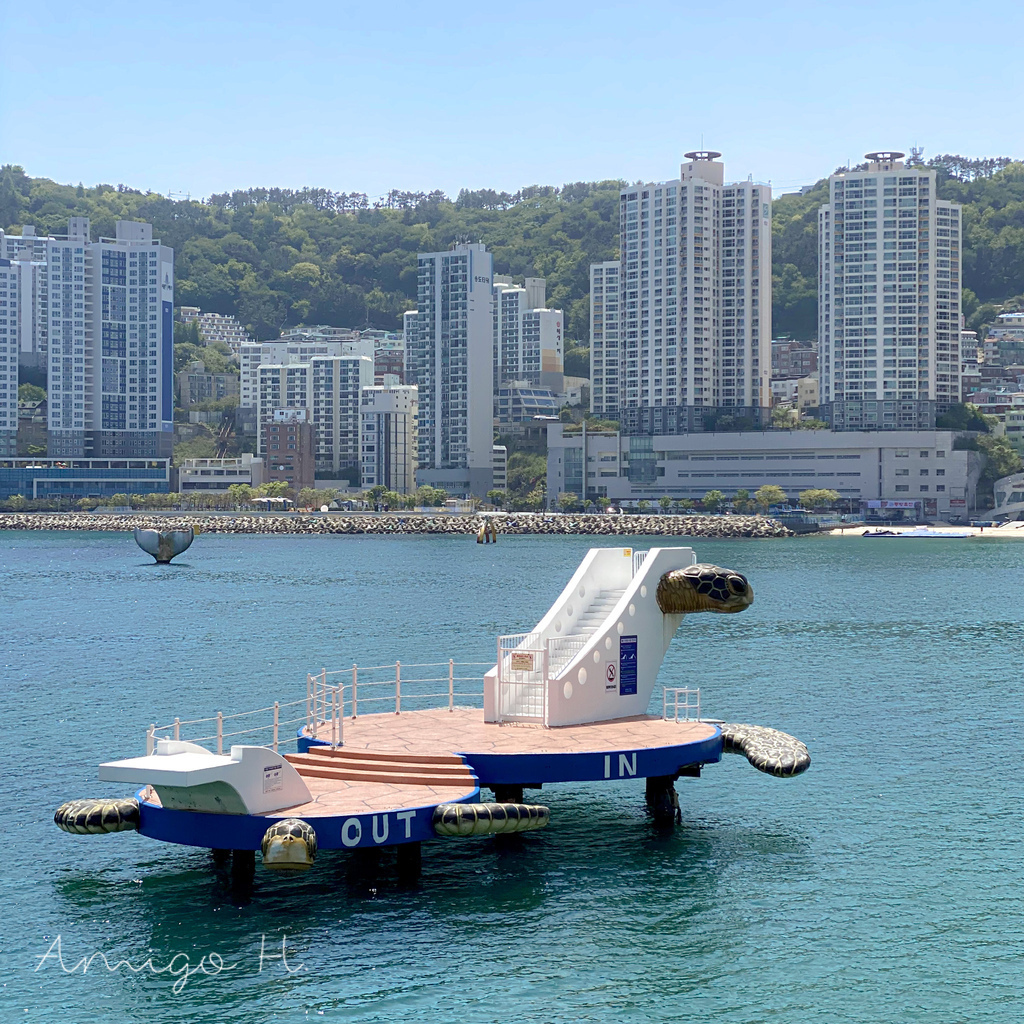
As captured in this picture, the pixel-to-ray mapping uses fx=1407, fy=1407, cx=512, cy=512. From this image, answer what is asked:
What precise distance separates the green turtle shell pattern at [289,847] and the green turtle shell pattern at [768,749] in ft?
32.3

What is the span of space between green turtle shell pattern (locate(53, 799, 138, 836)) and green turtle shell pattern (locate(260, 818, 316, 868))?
316 centimetres

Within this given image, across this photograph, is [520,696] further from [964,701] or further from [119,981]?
[964,701]

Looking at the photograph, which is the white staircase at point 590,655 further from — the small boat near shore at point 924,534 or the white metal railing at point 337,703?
the small boat near shore at point 924,534

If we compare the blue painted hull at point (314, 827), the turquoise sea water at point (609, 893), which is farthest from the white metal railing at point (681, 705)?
the blue painted hull at point (314, 827)

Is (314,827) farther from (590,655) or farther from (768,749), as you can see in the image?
(768,749)

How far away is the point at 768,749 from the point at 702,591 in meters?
3.69

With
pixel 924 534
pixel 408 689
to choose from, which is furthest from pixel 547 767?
pixel 924 534

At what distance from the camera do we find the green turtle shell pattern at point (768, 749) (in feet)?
88.4

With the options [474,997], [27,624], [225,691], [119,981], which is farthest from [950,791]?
[27,624]

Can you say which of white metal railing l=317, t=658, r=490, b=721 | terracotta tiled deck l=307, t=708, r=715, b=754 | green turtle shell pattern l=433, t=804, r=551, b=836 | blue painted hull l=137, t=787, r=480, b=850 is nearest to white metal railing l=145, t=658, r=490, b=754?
white metal railing l=317, t=658, r=490, b=721

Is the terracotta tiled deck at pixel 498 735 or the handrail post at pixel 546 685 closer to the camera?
the terracotta tiled deck at pixel 498 735

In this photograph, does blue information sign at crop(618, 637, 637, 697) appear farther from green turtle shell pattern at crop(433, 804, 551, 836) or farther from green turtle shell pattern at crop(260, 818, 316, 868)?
green turtle shell pattern at crop(260, 818, 316, 868)

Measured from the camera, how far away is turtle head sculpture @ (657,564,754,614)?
29453 millimetres

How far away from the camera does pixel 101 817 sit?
75.4 ft
